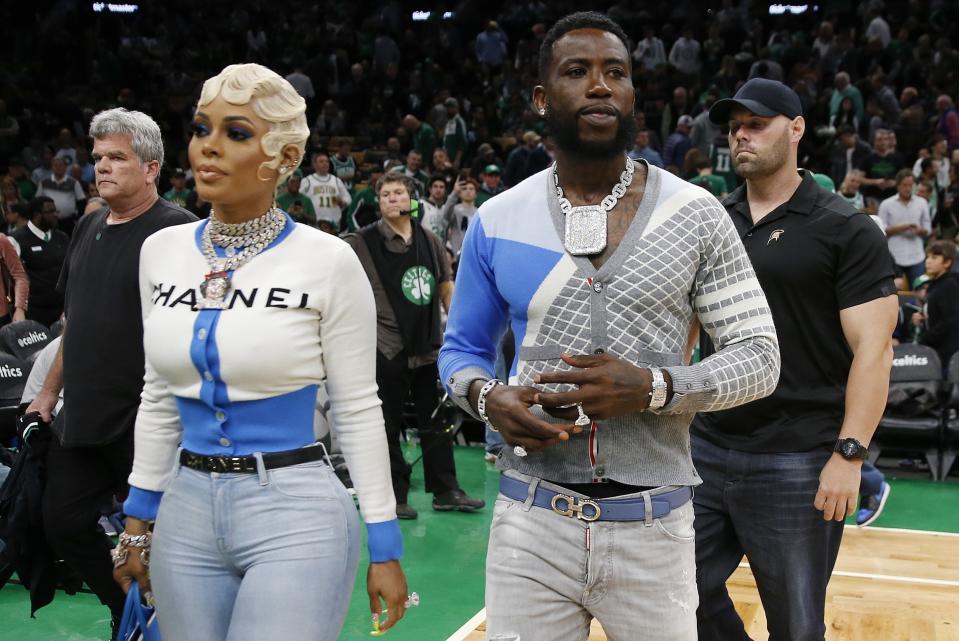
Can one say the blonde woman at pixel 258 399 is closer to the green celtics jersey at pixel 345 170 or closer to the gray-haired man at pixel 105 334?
the gray-haired man at pixel 105 334

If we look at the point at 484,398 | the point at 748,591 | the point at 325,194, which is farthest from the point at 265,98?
the point at 325,194

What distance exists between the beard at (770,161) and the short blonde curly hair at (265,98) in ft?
5.16

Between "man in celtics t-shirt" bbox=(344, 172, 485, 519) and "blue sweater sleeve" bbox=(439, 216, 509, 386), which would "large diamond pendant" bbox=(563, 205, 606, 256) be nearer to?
"blue sweater sleeve" bbox=(439, 216, 509, 386)

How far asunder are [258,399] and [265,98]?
642mm

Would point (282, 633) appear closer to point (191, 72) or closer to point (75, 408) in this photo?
point (75, 408)

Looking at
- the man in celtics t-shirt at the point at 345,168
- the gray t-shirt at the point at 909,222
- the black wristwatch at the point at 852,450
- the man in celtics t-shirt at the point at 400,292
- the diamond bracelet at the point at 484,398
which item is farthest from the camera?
the man in celtics t-shirt at the point at 345,168

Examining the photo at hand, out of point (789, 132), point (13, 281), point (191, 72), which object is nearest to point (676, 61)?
point (191, 72)

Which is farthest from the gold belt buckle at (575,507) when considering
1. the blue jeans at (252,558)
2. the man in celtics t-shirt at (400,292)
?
the man in celtics t-shirt at (400,292)

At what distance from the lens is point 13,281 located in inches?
375

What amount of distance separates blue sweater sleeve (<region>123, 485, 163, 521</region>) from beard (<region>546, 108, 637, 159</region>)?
1189mm

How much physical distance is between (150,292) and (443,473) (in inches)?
190

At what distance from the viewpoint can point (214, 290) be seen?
2482 mm

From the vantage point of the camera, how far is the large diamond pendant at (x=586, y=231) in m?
2.35

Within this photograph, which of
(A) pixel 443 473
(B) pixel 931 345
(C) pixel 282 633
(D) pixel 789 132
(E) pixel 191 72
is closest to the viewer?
(C) pixel 282 633
